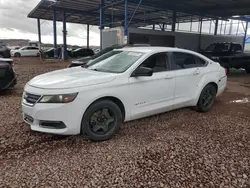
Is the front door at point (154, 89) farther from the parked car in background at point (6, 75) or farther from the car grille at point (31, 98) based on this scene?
the parked car in background at point (6, 75)

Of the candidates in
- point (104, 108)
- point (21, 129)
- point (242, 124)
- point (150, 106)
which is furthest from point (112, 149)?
point (242, 124)

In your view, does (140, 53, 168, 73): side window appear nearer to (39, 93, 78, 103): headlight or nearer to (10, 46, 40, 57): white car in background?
(39, 93, 78, 103): headlight

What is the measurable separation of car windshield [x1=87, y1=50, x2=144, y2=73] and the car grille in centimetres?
127

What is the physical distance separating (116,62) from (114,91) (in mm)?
853

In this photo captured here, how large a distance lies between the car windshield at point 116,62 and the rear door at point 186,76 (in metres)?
0.91

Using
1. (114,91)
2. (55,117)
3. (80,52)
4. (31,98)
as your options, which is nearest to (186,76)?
(114,91)

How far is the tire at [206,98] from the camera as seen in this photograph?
16.2ft

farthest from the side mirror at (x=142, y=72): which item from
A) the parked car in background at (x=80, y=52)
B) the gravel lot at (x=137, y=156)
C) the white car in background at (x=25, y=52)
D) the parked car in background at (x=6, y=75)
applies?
the white car in background at (x=25, y=52)

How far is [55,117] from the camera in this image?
3.05m

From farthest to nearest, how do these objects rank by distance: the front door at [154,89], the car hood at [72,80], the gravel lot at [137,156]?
1. the front door at [154,89]
2. the car hood at [72,80]
3. the gravel lot at [137,156]

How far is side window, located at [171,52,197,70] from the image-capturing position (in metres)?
4.39

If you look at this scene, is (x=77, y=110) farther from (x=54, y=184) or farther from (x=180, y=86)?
A: (x=180, y=86)

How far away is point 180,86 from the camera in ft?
14.4

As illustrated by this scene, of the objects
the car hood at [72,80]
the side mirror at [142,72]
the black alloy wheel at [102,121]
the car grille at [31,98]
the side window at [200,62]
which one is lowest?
the black alloy wheel at [102,121]
